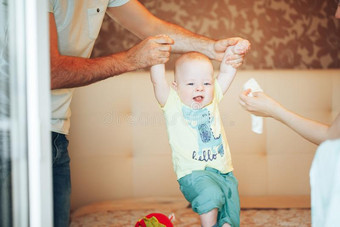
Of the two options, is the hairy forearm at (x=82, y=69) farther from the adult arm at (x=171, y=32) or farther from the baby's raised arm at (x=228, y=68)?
the baby's raised arm at (x=228, y=68)

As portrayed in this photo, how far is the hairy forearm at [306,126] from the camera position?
1.52 meters

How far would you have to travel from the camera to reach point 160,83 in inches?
61.6

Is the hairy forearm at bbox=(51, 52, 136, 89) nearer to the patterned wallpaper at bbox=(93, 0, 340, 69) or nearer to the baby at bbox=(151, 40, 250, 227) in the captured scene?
the baby at bbox=(151, 40, 250, 227)

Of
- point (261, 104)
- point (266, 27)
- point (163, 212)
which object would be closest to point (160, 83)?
point (261, 104)

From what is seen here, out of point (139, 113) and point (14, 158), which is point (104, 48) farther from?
point (14, 158)

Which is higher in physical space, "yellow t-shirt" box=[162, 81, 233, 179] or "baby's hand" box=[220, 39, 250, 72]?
"baby's hand" box=[220, 39, 250, 72]

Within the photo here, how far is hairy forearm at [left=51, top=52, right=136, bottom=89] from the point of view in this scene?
58.4 inches

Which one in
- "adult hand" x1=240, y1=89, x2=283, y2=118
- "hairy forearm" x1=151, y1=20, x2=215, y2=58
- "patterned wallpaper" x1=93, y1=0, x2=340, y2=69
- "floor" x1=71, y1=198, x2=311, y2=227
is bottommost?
"floor" x1=71, y1=198, x2=311, y2=227

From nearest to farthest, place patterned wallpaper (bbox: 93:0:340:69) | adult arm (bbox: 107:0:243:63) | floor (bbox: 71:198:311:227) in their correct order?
adult arm (bbox: 107:0:243:63) < floor (bbox: 71:198:311:227) < patterned wallpaper (bbox: 93:0:340:69)

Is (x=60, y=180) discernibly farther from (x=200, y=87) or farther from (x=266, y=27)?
(x=266, y=27)

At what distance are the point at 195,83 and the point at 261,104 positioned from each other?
0.26 meters

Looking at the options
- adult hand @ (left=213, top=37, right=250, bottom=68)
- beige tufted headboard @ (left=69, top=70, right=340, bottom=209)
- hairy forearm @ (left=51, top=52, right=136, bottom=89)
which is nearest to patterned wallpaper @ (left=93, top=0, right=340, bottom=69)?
beige tufted headboard @ (left=69, top=70, right=340, bottom=209)

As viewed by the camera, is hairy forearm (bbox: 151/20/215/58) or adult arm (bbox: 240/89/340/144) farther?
hairy forearm (bbox: 151/20/215/58)

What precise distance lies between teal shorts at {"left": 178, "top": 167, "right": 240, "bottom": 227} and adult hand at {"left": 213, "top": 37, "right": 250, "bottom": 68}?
37 centimetres
